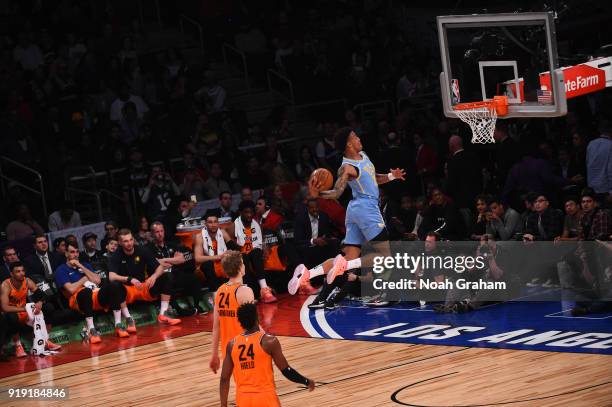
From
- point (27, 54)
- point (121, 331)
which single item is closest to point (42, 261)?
point (121, 331)

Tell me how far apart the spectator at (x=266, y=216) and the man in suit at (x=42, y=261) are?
3.48 meters

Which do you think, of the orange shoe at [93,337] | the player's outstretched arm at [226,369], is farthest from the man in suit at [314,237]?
the player's outstretched arm at [226,369]

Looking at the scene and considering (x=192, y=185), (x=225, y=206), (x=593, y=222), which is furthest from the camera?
(x=192, y=185)

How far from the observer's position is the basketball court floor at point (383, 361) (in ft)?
32.3

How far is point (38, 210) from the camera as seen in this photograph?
17688mm

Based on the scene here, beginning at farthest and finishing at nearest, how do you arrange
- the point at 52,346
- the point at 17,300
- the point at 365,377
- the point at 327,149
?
the point at 327,149
the point at 52,346
the point at 17,300
the point at 365,377

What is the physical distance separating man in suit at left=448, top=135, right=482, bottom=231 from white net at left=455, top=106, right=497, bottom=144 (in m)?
3.96

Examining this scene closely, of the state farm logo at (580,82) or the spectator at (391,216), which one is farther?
the spectator at (391,216)

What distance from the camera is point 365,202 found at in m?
11.5

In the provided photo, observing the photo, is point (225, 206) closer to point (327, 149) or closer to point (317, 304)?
point (317, 304)

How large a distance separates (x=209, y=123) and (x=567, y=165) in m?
6.73

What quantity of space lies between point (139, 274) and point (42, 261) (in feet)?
4.41

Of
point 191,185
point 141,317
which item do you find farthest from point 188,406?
point 191,185

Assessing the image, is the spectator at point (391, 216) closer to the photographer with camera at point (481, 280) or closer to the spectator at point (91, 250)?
the photographer with camera at point (481, 280)
